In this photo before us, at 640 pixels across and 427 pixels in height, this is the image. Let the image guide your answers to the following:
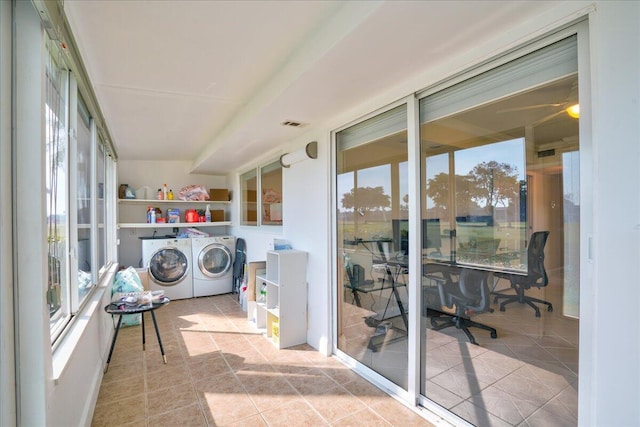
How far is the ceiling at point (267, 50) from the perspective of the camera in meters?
1.45

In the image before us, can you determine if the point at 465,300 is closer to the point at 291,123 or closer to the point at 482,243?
the point at 482,243

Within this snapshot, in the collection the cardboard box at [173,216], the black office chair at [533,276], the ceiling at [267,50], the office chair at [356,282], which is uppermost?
the ceiling at [267,50]

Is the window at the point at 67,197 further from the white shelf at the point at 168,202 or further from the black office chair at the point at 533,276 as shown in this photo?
the white shelf at the point at 168,202

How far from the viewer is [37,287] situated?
3.94ft

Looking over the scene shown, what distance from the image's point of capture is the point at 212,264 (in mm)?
5277

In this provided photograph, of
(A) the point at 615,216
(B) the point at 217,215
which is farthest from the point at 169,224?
(A) the point at 615,216

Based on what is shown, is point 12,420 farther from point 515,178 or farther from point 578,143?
point 578,143

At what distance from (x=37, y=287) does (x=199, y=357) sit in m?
2.06

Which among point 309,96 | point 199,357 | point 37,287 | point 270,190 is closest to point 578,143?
point 309,96

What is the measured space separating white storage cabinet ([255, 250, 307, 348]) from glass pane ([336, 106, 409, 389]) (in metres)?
0.48

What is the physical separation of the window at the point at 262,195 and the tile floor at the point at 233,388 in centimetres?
162

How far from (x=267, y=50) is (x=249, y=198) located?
3357 millimetres

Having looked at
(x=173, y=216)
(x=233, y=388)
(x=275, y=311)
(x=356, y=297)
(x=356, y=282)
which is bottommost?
(x=233, y=388)

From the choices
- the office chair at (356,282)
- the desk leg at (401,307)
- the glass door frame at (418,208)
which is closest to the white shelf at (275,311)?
the glass door frame at (418,208)
